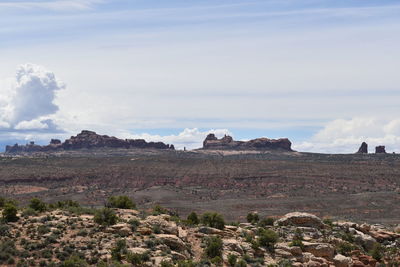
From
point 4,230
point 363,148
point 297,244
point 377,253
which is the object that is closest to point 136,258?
point 4,230

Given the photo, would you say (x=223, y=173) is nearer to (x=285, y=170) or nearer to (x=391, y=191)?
(x=285, y=170)

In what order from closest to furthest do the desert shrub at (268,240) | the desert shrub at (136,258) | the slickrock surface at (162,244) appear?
the desert shrub at (136,258), the slickrock surface at (162,244), the desert shrub at (268,240)

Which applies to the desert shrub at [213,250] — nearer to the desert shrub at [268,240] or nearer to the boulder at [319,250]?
the desert shrub at [268,240]

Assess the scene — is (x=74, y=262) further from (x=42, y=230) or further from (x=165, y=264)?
(x=42, y=230)

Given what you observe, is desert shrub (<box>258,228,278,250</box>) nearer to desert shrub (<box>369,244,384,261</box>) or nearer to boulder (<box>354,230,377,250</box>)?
desert shrub (<box>369,244,384,261</box>)

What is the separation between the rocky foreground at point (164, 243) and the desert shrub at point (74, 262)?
48mm

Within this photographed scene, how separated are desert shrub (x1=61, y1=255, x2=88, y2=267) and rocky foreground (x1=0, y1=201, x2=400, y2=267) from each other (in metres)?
0.05

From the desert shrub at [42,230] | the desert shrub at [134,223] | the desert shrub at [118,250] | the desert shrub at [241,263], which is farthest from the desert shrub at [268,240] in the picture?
the desert shrub at [42,230]

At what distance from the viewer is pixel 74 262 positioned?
24.1 meters

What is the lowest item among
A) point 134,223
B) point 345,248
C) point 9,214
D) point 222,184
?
point 345,248

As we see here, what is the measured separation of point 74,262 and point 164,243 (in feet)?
19.5

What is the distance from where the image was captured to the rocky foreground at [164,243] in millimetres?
25594

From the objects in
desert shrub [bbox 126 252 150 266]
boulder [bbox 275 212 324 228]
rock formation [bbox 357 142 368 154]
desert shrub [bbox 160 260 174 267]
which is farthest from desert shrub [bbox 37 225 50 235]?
rock formation [bbox 357 142 368 154]

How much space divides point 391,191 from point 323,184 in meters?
12.7
